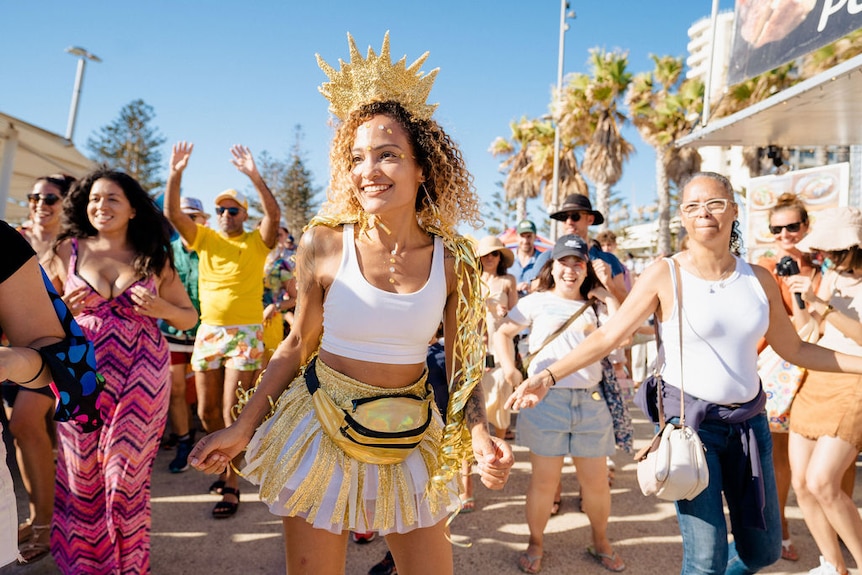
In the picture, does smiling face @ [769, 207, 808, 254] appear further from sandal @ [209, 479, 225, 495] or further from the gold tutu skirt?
sandal @ [209, 479, 225, 495]

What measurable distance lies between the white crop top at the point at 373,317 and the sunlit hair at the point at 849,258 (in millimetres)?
2694

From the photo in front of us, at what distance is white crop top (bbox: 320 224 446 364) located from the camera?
1894mm

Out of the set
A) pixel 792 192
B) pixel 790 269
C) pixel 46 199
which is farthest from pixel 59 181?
pixel 792 192

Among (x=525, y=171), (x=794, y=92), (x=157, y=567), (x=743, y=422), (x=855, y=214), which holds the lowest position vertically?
(x=157, y=567)

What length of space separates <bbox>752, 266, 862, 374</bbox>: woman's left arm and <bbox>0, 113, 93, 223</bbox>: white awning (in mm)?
7115

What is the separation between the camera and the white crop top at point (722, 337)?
95.4 inches

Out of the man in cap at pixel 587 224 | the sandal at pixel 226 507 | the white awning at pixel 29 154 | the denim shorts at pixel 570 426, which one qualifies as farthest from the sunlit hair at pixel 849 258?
the white awning at pixel 29 154

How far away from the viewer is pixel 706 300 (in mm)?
2475

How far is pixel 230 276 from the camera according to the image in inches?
172

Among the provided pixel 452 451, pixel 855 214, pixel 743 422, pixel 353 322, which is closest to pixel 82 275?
pixel 353 322

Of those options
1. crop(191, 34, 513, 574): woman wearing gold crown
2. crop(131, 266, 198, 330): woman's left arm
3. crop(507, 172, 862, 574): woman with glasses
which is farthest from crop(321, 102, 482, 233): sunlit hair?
crop(131, 266, 198, 330): woman's left arm

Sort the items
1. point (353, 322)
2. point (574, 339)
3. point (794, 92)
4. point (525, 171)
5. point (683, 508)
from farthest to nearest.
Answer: point (525, 171)
point (794, 92)
point (574, 339)
point (683, 508)
point (353, 322)

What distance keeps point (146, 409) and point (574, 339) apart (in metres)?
2.62

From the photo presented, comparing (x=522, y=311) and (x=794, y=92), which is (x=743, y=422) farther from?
(x=794, y=92)
